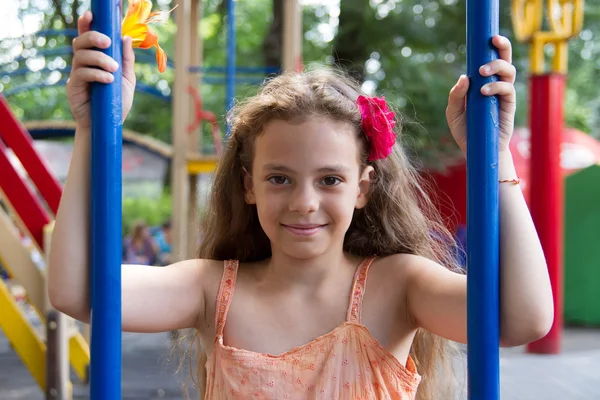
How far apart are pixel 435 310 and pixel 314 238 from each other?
0.91 feet

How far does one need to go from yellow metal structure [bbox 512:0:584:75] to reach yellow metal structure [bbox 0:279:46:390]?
→ 4.19 metres

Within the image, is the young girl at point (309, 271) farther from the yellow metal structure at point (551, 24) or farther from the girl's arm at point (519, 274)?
the yellow metal structure at point (551, 24)

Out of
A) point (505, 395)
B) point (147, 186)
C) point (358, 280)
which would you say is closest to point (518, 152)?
point (505, 395)

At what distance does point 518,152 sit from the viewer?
29.9 ft

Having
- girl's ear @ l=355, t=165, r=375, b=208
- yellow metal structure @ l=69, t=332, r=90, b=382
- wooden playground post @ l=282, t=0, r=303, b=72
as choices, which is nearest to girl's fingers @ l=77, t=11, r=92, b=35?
girl's ear @ l=355, t=165, r=375, b=208

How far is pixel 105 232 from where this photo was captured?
1.15 metres

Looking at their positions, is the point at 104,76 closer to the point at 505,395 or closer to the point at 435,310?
the point at 435,310

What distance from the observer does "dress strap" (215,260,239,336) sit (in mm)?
1595

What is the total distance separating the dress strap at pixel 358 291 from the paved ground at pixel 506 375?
2327 mm

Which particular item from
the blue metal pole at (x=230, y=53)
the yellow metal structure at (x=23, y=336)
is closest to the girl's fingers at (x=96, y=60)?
the yellow metal structure at (x=23, y=336)

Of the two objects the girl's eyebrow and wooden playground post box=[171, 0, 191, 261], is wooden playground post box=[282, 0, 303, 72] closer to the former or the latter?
wooden playground post box=[171, 0, 191, 261]

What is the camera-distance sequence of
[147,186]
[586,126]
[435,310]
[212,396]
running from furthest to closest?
[147,186], [586,126], [212,396], [435,310]

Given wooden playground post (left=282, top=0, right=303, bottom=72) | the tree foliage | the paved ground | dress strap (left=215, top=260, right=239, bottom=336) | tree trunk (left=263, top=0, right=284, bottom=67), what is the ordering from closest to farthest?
dress strap (left=215, top=260, right=239, bottom=336) → the paved ground → wooden playground post (left=282, top=0, right=303, bottom=72) → tree trunk (left=263, top=0, right=284, bottom=67) → the tree foliage

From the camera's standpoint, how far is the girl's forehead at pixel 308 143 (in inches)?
58.7
